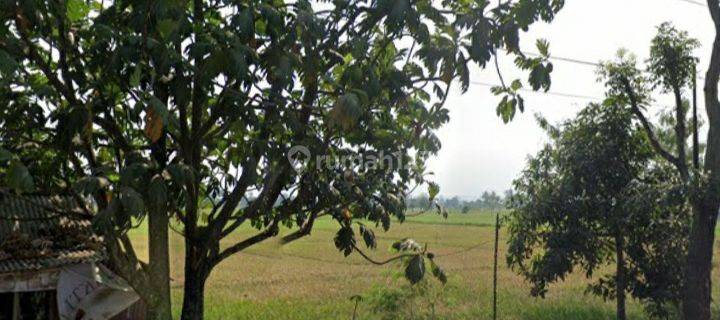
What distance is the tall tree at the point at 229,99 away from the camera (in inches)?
164

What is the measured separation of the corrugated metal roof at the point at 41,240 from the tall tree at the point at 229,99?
1.23 m

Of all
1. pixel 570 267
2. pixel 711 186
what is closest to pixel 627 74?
pixel 711 186

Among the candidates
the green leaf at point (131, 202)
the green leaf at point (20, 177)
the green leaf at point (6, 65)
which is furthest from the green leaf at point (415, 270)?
the green leaf at point (6, 65)

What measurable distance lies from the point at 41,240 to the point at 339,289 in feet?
32.6

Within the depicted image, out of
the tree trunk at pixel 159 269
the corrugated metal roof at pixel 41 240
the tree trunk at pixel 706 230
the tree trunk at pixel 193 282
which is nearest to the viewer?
the tree trunk at pixel 159 269

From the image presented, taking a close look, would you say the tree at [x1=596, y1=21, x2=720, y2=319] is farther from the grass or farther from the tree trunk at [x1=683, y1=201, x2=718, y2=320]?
the grass

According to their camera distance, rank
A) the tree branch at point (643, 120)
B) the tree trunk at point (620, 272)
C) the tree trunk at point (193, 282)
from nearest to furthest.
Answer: the tree trunk at point (193, 282)
the tree branch at point (643, 120)
the tree trunk at point (620, 272)

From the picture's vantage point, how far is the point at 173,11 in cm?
413

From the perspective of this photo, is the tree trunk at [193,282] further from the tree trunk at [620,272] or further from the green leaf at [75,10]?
the tree trunk at [620,272]

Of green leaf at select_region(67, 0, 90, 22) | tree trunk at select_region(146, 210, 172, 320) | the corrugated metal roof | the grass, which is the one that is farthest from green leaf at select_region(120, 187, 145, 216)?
the grass

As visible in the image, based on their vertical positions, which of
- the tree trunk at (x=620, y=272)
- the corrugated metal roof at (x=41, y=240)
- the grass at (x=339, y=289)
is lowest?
the grass at (x=339, y=289)

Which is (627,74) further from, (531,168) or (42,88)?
(42,88)

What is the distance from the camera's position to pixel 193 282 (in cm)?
639

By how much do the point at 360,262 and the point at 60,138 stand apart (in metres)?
19.2
